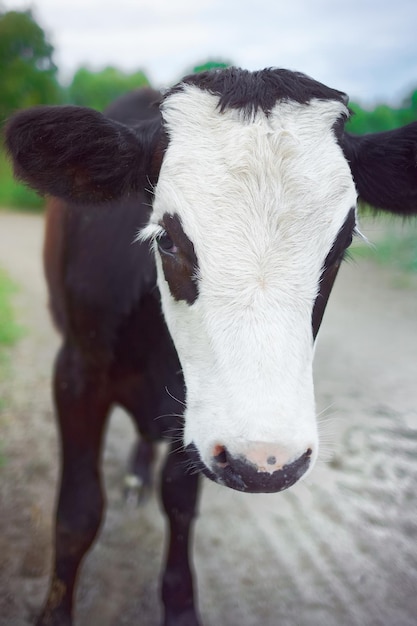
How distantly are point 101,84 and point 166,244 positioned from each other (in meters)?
20.8

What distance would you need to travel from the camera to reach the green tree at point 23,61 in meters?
10.4

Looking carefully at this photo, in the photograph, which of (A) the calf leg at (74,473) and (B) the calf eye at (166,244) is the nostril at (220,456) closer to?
(B) the calf eye at (166,244)

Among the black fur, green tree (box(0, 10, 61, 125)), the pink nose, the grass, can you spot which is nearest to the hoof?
the pink nose

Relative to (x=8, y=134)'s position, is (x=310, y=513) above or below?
below

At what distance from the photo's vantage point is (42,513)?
137 inches

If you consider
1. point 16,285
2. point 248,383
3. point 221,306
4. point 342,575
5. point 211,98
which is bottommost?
point 16,285

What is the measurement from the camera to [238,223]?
1734 millimetres

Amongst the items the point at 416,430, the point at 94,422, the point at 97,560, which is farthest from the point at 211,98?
the point at 416,430

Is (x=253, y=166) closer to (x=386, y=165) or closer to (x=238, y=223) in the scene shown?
(x=238, y=223)

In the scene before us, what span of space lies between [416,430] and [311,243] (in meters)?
3.28

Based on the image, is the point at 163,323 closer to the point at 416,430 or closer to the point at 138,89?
the point at 138,89

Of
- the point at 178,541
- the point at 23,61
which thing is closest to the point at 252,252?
the point at 178,541

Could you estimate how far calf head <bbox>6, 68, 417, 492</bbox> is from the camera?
1.61 meters

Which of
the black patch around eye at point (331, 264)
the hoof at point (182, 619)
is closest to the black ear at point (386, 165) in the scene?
the black patch around eye at point (331, 264)
